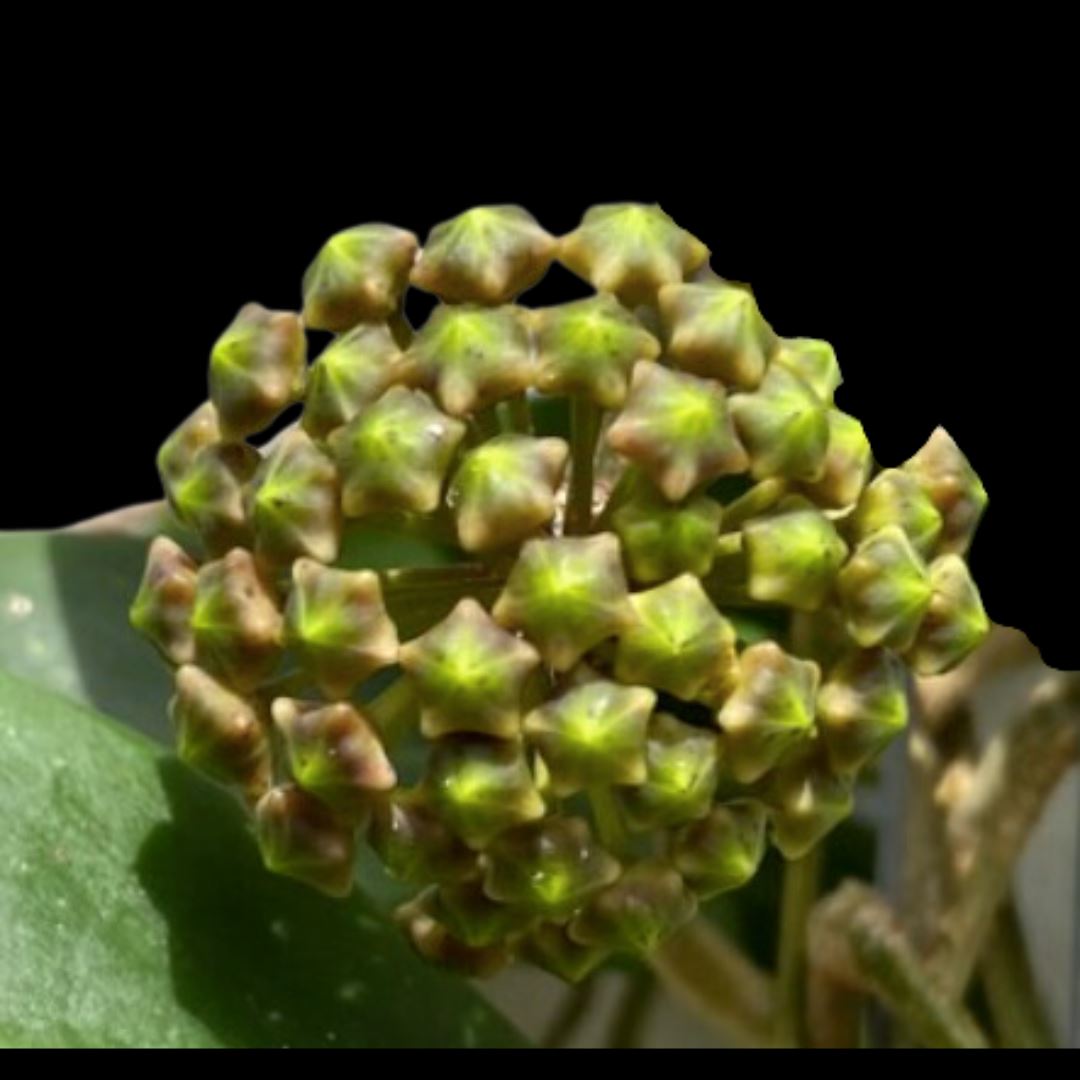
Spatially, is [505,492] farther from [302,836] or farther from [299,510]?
[302,836]

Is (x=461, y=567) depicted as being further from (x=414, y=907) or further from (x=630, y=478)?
(x=414, y=907)

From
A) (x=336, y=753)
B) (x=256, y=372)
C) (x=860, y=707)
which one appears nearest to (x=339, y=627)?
(x=336, y=753)

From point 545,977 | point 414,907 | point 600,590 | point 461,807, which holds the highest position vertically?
point 600,590

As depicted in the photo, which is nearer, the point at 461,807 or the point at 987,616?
the point at 461,807

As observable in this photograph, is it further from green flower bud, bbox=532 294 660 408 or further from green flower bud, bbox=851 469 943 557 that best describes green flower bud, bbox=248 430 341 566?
green flower bud, bbox=851 469 943 557

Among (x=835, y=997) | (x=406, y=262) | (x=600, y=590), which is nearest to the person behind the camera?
(x=600, y=590)

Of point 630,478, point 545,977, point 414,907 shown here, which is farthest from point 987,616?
point 545,977
